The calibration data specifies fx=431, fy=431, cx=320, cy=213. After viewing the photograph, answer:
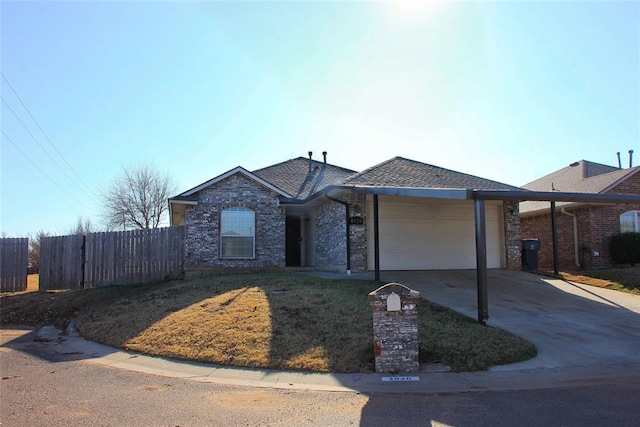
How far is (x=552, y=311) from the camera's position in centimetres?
974

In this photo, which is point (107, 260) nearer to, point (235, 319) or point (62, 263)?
point (62, 263)

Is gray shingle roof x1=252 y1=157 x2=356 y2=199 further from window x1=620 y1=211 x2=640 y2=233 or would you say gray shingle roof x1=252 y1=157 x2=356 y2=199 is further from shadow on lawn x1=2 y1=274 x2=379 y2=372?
window x1=620 y1=211 x2=640 y2=233

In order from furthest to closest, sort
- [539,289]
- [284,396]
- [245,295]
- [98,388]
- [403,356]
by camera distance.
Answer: [539,289]
[245,295]
[403,356]
[98,388]
[284,396]

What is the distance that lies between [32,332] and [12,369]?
4030 millimetres

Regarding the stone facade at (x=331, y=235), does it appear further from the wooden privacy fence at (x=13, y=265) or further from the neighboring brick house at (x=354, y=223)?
the wooden privacy fence at (x=13, y=265)

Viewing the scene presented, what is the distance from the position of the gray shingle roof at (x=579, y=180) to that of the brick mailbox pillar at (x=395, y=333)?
15.9 meters

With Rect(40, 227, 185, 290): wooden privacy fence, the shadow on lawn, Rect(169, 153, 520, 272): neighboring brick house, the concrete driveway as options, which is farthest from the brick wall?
the concrete driveway

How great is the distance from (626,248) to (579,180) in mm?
5359

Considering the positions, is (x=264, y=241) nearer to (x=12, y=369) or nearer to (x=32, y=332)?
(x=32, y=332)

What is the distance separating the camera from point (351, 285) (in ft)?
36.8

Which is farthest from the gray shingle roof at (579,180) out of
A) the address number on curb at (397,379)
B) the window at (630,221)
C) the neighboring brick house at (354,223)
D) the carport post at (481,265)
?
the address number on curb at (397,379)

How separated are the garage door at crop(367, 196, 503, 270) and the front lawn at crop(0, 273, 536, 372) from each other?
11.1 feet

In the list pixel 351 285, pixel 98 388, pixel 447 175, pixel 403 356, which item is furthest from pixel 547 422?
pixel 447 175

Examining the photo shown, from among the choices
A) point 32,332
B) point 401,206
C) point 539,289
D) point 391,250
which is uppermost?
point 401,206
